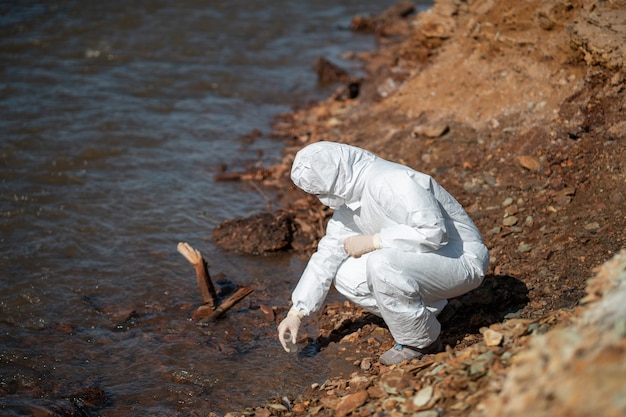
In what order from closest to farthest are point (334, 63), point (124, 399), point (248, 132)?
1. point (124, 399)
2. point (248, 132)
3. point (334, 63)

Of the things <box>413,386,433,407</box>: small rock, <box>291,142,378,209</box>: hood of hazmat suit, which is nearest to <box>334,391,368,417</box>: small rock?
<box>413,386,433,407</box>: small rock

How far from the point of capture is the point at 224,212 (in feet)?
23.3

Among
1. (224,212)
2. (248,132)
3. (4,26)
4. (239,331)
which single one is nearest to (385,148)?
(224,212)

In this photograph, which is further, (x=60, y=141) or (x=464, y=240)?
(x=60, y=141)

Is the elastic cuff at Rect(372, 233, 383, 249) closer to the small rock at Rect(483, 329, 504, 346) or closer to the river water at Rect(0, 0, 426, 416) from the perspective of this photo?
the small rock at Rect(483, 329, 504, 346)

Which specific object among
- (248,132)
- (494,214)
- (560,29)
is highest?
(560,29)

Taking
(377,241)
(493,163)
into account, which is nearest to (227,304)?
(377,241)

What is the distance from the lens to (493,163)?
633 cm

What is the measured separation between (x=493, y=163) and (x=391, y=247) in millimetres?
2685

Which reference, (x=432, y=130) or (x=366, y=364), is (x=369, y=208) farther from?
(x=432, y=130)

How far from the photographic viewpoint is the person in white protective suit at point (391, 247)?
3945 millimetres

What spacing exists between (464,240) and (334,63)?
7.87 m

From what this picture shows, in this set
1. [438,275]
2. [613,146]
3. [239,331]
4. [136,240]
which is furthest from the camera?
[136,240]

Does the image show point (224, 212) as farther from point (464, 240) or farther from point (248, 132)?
point (464, 240)
